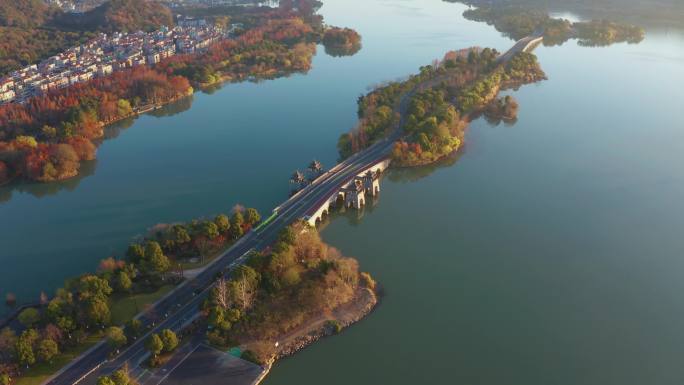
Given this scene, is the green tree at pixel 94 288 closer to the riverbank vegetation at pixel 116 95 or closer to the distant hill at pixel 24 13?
the riverbank vegetation at pixel 116 95

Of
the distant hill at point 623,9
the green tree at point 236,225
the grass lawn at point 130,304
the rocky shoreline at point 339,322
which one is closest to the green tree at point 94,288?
the grass lawn at point 130,304

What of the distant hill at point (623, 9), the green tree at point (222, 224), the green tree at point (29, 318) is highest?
the distant hill at point (623, 9)

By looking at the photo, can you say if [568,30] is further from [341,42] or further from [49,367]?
[49,367]

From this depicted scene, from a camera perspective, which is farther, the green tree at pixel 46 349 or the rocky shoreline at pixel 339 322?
the rocky shoreline at pixel 339 322

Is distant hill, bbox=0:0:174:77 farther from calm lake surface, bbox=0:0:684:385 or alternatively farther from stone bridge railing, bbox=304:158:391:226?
stone bridge railing, bbox=304:158:391:226

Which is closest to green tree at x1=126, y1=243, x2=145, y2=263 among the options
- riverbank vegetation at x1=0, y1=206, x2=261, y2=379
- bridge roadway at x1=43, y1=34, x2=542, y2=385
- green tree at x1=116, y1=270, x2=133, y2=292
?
riverbank vegetation at x1=0, y1=206, x2=261, y2=379

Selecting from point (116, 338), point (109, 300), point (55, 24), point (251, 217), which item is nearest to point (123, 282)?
point (109, 300)

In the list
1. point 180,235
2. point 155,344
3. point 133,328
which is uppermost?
point 180,235

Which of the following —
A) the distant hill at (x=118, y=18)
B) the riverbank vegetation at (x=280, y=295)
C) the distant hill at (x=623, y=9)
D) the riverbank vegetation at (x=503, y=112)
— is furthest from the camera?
the distant hill at (x=623, y=9)
